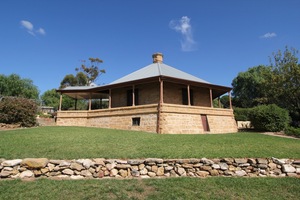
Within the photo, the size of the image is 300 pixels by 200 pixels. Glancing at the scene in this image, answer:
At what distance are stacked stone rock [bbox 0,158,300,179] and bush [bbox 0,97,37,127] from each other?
46.9 feet

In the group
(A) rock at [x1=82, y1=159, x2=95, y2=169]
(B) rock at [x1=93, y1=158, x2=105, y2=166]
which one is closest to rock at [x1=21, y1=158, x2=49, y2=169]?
(A) rock at [x1=82, y1=159, x2=95, y2=169]

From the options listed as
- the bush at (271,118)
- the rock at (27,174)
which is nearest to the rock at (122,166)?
the rock at (27,174)

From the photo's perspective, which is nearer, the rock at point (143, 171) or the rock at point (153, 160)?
the rock at point (143, 171)

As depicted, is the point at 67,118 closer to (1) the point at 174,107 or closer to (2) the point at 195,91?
(1) the point at 174,107

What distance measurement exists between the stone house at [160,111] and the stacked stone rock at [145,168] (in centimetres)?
784

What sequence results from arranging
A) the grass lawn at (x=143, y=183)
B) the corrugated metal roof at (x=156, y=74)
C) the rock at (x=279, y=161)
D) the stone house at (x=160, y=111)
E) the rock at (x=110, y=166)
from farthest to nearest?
the corrugated metal roof at (x=156, y=74) < the stone house at (x=160, y=111) < the rock at (x=279, y=161) < the rock at (x=110, y=166) < the grass lawn at (x=143, y=183)

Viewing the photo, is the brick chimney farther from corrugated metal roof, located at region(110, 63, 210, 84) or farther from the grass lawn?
the grass lawn

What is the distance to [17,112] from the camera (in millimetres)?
19453

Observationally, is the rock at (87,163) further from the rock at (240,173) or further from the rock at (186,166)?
the rock at (240,173)

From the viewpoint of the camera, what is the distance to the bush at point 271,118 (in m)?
18.3

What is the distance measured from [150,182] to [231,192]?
2334 millimetres

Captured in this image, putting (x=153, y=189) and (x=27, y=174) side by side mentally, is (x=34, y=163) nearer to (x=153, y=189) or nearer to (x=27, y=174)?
(x=27, y=174)

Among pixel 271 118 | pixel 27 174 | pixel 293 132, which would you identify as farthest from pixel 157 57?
pixel 27 174

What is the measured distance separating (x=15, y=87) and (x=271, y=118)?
53588 millimetres
